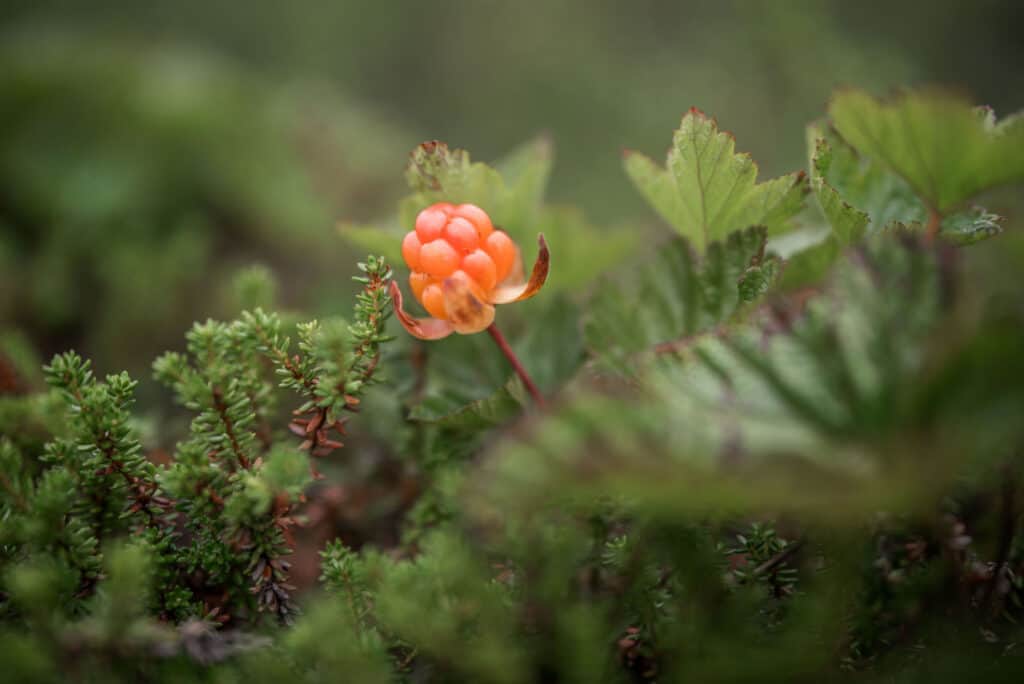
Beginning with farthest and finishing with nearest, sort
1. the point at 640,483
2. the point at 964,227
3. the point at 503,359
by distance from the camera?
1. the point at 503,359
2. the point at 964,227
3. the point at 640,483

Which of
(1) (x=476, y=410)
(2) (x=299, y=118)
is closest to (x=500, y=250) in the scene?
(1) (x=476, y=410)

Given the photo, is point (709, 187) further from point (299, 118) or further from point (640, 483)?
point (299, 118)

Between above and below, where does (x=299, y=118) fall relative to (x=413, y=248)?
above

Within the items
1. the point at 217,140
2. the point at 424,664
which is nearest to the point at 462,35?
the point at 217,140

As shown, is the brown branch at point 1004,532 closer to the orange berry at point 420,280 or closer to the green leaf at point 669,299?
the green leaf at point 669,299

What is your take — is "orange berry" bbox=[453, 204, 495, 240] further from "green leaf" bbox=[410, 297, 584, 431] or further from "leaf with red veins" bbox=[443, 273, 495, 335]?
"green leaf" bbox=[410, 297, 584, 431]

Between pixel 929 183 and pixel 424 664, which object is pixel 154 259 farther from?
pixel 929 183

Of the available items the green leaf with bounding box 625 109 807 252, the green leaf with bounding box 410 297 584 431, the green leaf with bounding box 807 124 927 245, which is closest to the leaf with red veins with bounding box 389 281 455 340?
the green leaf with bounding box 410 297 584 431

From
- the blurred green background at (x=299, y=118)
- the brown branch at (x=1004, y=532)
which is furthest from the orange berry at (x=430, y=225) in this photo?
the brown branch at (x=1004, y=532)
